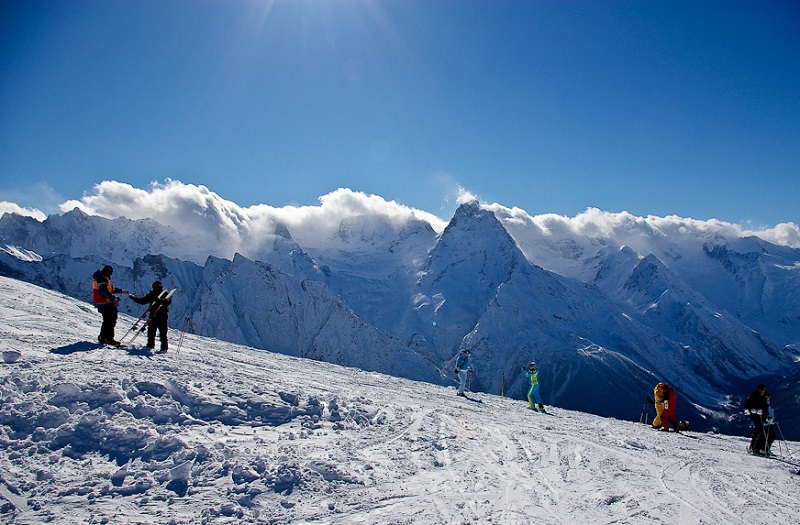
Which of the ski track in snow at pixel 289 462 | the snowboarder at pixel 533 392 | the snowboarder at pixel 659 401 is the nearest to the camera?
the ski track in snow at pixel 289 462

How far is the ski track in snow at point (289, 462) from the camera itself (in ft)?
24.3

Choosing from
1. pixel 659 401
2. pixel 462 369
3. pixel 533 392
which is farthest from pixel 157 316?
pixel 659 401

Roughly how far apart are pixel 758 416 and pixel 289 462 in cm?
1593

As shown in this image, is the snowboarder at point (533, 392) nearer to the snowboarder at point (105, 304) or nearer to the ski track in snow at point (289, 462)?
the ski track in snow at point (289, 462)

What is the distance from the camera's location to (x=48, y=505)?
6855 mm

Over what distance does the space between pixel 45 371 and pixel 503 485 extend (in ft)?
31.7

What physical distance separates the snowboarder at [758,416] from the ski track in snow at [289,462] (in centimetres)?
186

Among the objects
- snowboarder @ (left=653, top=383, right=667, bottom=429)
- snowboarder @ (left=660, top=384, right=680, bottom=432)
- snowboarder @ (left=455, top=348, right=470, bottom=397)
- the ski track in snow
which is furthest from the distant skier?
snowboarder @ (left=455, top=348, right=470, bottom=397)

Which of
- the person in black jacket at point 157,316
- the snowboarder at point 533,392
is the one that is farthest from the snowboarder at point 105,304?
the snowboarder at point 533,392

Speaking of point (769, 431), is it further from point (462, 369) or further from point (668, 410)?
point (462, 369)

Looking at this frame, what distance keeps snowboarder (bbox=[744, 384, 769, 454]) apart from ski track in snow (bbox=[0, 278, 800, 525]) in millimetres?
1861

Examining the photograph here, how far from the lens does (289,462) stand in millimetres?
8867

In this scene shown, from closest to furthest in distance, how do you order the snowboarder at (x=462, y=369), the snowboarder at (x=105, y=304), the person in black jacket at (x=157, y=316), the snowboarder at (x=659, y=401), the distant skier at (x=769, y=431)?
the snowboarder at (x=105, y=304) < the person in black jacket at (x=157, y=316) < the distant skier at (x=769, y=431) < the snowboarder at (x=659, y=401) < the snowboarder at (x=462, y=369)

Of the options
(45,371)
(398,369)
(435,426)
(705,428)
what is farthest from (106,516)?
(705,428)
